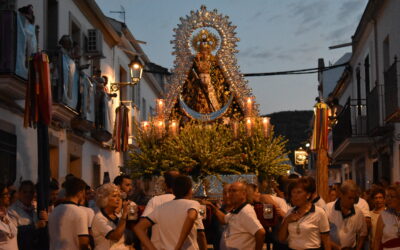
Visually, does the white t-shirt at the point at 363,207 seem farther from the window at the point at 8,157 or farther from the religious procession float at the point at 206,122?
the window at the point at 8,157

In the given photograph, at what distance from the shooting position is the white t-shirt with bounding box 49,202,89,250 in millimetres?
6773

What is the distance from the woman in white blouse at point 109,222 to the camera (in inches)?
253

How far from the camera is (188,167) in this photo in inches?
553

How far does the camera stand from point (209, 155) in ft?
45.7

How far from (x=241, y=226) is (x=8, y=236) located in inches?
81.4

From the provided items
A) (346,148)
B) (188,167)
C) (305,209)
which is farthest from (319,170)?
(346,148)

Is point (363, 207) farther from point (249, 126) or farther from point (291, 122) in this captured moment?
point (291, 122)

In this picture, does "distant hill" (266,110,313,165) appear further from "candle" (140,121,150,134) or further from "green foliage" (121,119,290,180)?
"green foliage" (121,119,290,180)

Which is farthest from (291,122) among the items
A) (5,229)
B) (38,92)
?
(5,229)

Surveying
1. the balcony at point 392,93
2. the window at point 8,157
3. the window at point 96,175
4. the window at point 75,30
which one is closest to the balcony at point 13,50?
the window at point 8,157

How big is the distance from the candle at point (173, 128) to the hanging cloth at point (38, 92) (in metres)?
7.00

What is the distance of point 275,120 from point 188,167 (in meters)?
55.7

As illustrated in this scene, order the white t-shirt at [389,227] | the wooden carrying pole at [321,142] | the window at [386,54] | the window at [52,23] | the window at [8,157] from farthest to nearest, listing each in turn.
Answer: the window at [386,54]
the window at [52,23]
the wooden carrying pole at [321,142]
the window at [8,157]
the white t-shirt at [389,227]

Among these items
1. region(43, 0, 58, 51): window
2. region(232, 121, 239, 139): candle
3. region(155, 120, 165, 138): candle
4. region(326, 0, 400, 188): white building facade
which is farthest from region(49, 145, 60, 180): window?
region(326, 0, 400, 188): white building facade
